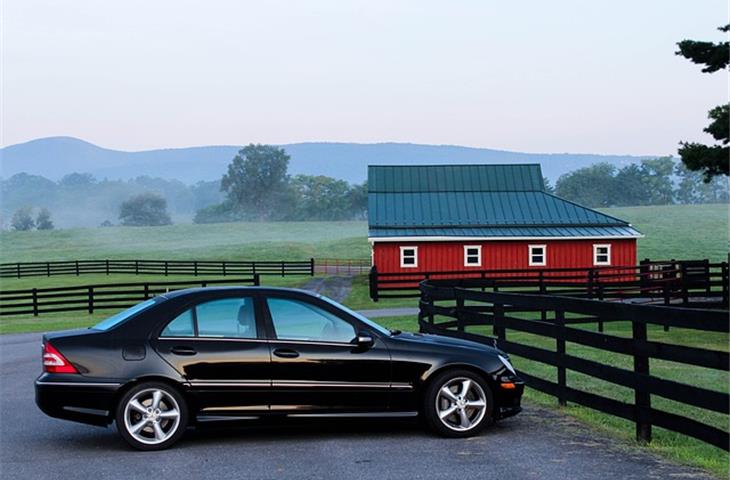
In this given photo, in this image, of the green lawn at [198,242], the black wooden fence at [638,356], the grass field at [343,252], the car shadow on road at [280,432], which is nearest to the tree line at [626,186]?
the grass field at [343,252]

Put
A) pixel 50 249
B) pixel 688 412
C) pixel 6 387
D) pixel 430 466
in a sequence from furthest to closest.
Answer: pixel 50 249 → pixel 6 387 → pixel 688 412 → pixel 430 466

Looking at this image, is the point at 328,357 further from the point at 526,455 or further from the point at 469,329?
the point at 469,329

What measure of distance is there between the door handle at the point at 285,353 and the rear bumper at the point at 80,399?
1440 mm

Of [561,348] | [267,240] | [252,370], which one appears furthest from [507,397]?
[267,240]

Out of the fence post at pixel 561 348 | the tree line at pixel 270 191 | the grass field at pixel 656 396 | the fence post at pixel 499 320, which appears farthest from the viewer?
the tree line at pixel 270 191

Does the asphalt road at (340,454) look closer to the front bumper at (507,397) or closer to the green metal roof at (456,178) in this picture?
the front bumper at (507,397)

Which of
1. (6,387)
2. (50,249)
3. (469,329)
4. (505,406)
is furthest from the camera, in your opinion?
(50,249)

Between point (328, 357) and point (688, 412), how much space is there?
201 inches

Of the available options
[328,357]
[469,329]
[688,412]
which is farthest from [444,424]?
[469,329]

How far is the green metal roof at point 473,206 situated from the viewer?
1906 inches

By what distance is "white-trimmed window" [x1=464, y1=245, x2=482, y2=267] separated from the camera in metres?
47.8

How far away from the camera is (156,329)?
9477 millimetres

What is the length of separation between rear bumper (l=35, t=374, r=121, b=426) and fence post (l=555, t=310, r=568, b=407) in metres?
4.44

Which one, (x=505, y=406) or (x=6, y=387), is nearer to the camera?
(x=505, y=406)
